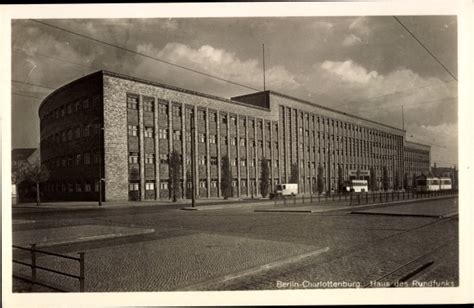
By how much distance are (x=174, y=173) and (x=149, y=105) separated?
6.17 metres

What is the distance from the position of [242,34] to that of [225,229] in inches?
278

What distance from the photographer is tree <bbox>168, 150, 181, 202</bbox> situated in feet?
113

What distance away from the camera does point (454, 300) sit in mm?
8180

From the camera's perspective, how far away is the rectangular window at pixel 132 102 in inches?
1293

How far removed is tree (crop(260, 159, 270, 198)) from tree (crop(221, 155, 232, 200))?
3.55 metres

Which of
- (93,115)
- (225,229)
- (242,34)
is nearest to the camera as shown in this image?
(242,34)

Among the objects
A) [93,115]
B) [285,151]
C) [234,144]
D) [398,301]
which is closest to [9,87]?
[398,301]

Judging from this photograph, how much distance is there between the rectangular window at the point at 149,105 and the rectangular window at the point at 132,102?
0.95 metres

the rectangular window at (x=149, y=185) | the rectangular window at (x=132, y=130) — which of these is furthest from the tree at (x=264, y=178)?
the rectangular window at (x=132, y=130)

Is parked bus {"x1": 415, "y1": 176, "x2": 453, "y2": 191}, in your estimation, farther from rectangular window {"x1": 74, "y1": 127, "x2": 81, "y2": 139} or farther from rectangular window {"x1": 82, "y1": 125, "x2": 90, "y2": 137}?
rectangular window {"x1": 74, "y1": 127, "x2": 81, "y2": 139}

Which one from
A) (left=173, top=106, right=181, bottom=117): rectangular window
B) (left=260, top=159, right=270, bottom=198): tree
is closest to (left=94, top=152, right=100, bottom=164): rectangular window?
(left=173, top=106, right=181, bottom=117): rectangular window

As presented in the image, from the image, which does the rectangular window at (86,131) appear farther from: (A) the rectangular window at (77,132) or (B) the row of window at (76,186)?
(B) the row of window at (76,186)
